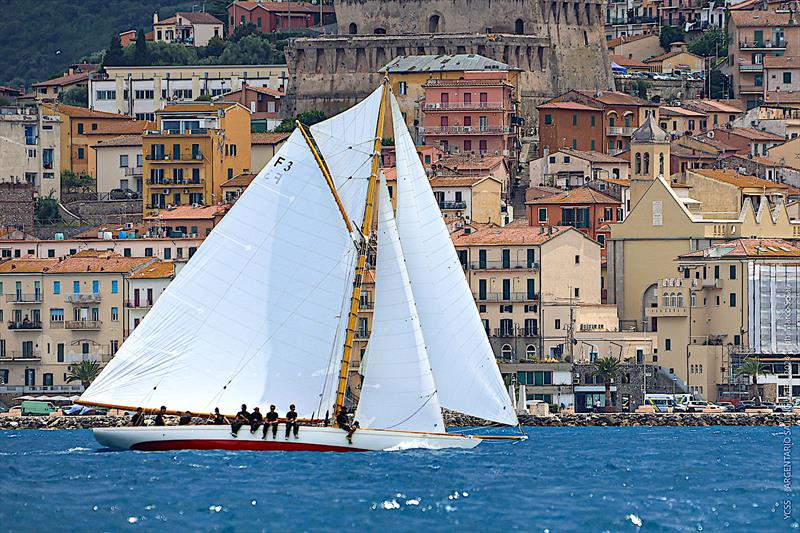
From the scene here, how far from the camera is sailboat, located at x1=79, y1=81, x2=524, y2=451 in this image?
227 ft

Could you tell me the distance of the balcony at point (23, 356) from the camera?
354 feet

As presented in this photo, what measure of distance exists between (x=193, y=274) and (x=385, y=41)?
7882cm

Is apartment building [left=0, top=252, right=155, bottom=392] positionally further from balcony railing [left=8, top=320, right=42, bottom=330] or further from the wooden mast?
the wooden mast

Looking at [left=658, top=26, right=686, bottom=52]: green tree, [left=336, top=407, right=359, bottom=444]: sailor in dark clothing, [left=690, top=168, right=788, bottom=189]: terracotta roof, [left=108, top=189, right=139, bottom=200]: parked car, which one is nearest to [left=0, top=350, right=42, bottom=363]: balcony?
[left=108, top=189, right=139, bottom=200]: parked car

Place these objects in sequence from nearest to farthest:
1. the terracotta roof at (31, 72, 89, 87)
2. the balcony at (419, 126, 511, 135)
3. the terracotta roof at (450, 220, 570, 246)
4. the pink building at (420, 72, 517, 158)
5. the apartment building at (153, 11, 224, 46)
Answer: the terracotta roof at (450, 220, 570, 246)
the balcony at (419, 126, 511, 135)
the pink building at (420, 72, 517, 158)
the terracotta roof at (31, 72, 89, 87)
the apartment building at (153, 11, 224, 46)

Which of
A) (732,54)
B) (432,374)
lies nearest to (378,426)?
(432,374)

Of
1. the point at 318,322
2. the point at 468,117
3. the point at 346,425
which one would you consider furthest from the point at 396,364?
the point at 468,117

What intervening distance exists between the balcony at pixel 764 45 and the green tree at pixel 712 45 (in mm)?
9051

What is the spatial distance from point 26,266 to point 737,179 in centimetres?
3507

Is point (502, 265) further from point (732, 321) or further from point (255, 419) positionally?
point (255, 419)

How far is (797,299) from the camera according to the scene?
109875 mm

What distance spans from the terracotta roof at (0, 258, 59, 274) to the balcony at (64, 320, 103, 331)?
229cm

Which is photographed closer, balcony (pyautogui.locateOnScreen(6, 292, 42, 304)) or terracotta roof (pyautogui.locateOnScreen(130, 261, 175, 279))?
terracotta roof (pyautogui.locateOnScreen(130, 261, 175, 279))

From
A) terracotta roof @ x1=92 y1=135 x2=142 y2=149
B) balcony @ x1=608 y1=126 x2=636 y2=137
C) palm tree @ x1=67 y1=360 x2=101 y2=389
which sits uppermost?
balcony @ x1=608 y1=126 x2=636 y2=137
